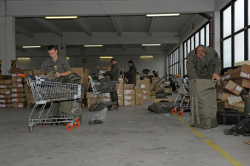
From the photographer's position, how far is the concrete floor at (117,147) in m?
2.31

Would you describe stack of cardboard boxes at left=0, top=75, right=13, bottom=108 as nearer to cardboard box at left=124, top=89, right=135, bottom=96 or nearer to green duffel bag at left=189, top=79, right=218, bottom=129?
cardboard box at left=124, top=89, right=135, bottom=96

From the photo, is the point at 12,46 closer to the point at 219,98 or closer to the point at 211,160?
the point at 219,98

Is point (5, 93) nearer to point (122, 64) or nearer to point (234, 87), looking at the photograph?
point (234, 87)

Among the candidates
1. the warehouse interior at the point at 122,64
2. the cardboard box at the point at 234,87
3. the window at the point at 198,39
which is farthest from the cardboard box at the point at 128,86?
the window at the point at 198,39

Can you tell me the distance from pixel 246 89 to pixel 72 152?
17.8ft

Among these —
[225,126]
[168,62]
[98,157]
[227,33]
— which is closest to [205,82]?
[225,126]

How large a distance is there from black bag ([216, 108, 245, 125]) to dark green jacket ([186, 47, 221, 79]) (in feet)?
2.48

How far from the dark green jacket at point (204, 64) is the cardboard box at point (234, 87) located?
196 centimetres

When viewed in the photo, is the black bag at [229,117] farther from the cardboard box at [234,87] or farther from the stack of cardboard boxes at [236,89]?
the cardboard box at [234,87]

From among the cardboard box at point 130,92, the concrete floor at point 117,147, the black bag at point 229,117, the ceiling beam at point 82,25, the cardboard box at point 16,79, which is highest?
the ceiling beam at point 82,25

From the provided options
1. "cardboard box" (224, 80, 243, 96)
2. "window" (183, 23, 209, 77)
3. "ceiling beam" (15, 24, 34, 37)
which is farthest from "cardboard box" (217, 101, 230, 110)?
"ceiling beam" (15, 24, 34, 37)

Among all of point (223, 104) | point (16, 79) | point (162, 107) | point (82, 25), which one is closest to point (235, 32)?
point (223, 104)

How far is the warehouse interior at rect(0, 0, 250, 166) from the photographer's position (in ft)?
8.34

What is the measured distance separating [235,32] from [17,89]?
27.0 feet
